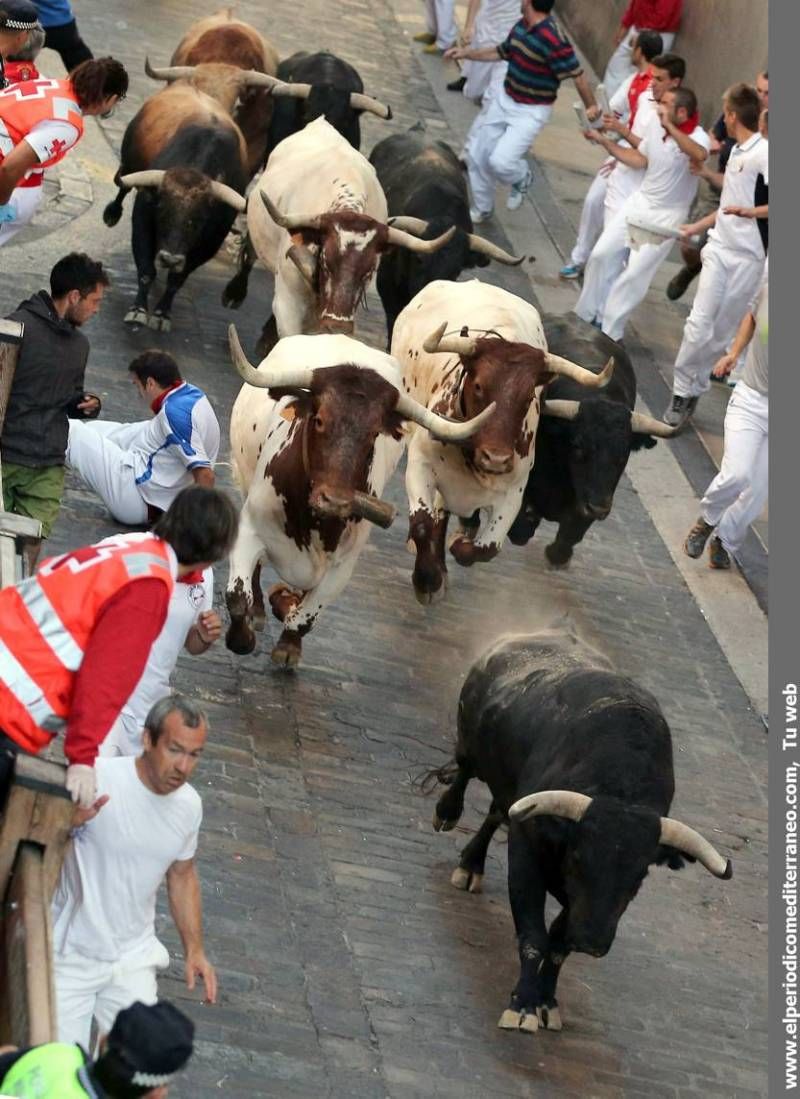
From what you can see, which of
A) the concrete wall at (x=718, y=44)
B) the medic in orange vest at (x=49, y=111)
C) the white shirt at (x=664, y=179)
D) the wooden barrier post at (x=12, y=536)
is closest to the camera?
the wooden barrier post at (x=12, y=536)

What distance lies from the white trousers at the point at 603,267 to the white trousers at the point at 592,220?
1.95 feet

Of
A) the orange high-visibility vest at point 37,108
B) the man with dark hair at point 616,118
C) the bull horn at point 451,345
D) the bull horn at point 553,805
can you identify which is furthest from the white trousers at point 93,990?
the man with dark hair at point 616,118

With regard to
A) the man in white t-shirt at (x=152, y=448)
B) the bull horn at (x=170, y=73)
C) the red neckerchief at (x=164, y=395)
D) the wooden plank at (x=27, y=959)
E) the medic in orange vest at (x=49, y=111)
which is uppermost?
the wooden plank at (x=27, y=959)

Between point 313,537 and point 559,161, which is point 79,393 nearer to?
point 313,537

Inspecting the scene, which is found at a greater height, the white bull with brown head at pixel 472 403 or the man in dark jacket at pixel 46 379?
the man in dark jacket at pixel 46 379

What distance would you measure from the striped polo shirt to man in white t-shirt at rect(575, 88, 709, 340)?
1789mm

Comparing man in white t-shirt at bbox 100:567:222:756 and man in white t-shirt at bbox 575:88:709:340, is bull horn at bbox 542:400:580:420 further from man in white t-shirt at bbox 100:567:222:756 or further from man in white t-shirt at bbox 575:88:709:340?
man in white t-shirt at bbox 575:88:709:340

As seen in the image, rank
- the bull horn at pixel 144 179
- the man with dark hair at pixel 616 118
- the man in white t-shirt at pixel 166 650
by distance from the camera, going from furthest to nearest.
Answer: the man with dark hair at pixel 616 118, the bull horn at pixel 144 179, the man in white t-shirt at pixel 166 650

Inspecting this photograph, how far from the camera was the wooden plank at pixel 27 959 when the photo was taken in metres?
4.76

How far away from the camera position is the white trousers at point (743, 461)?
12.6 m

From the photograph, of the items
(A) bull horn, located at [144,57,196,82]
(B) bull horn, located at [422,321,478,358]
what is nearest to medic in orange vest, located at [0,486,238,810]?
(B) bull horn, located at [422,321,478,358]

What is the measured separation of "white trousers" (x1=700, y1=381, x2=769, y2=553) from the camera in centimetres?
1259

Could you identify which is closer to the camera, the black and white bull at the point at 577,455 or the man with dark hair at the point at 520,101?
the black and white bull at the point at 577,455

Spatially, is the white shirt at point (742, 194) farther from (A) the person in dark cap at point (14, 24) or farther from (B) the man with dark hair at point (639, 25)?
(B) the man with dark hair at point (639, 25)
